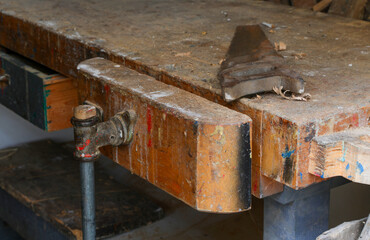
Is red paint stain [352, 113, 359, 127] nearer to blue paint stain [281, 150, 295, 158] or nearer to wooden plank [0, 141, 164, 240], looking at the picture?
blue paint stain [281, 150, 295, 158]

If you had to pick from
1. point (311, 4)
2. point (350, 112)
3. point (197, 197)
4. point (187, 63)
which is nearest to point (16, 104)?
point (187, 63)

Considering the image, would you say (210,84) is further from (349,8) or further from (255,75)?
(349,8)

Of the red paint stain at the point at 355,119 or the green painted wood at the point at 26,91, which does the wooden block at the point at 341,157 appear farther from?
the green painted wood at the point at 26,91

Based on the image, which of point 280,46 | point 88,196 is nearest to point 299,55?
point 280,46

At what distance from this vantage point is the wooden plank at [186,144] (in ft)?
4.03

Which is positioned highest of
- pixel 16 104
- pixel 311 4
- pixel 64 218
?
pixel 311 4

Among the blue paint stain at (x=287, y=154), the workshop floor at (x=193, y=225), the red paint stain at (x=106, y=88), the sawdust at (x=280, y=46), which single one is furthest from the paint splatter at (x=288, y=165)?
the workshop floor at (x=193, y=225)

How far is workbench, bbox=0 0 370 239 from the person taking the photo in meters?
1.25

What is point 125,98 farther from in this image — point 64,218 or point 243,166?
point 64,218

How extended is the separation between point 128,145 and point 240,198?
0.39 meters

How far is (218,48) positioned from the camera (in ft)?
6.20

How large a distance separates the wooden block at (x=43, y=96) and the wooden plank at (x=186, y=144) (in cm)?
53

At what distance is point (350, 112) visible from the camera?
52.0 inches

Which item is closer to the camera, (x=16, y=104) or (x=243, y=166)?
(x=243, y=166)
